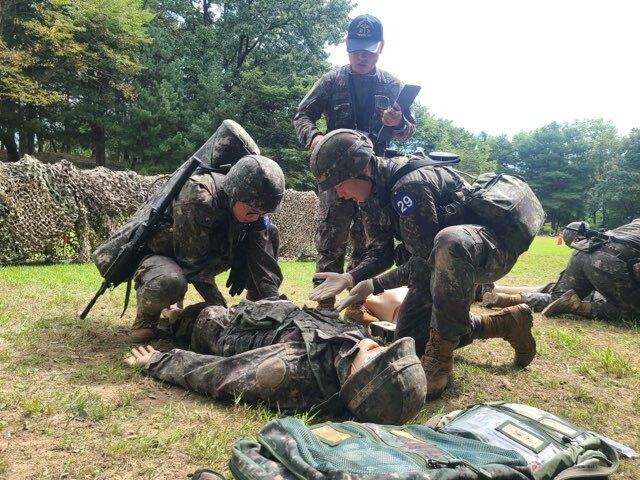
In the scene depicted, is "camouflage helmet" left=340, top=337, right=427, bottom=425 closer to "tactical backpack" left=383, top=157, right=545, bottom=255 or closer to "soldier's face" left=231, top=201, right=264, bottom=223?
"tactical backpack" left=383, top=157, right=545, bottom=255

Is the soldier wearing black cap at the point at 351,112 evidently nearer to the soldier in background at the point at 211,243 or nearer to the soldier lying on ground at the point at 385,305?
the soldier lying on ground at the point at 385,305

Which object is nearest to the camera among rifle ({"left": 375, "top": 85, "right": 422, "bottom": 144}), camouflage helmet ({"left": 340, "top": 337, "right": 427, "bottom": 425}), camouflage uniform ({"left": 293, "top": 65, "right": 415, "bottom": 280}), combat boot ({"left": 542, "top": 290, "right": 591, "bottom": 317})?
camouflage helmet ({"left": 340, "top": 337, "right": 427, "bottom": 425})

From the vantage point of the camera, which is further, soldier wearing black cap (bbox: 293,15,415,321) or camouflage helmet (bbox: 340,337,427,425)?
soldier wearing black cap (bbox: 293,15,415,321)

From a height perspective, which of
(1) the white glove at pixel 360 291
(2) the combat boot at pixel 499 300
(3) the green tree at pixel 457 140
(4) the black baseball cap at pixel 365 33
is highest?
(3) the green tree at pixel 457 140

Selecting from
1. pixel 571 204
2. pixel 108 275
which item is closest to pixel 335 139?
pixel 108 275

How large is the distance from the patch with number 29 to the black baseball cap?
188 cm

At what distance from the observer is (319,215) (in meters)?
4.72

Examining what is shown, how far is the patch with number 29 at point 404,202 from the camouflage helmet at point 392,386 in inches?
43.7

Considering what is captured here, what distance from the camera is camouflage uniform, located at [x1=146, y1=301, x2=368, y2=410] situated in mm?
2592

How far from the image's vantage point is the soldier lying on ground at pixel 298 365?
7.64 ft

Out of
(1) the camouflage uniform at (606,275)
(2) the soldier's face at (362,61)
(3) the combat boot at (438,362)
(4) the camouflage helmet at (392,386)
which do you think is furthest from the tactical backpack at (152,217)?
(1) the camouflage uniform at (606,275)

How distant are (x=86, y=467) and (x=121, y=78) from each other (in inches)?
881

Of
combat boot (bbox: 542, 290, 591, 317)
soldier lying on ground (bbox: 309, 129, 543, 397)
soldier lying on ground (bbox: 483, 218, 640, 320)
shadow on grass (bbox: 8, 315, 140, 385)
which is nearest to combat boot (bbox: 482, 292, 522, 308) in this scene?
soldier lying on ground (bbox: 483, 218, 640, 320)

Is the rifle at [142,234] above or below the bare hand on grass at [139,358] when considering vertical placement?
above
